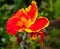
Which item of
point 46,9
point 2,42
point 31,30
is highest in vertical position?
point 31,30

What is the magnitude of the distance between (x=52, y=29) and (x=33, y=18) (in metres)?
1.05

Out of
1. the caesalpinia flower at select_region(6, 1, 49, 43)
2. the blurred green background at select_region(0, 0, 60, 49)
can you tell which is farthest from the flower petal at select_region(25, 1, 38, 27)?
the blurred green background at select_region(0, 0, 60, 49)

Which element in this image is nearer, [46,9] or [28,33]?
[28,33]

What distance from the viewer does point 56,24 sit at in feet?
8.15

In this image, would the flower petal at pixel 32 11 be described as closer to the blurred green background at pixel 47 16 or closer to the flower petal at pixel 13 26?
the flower petal at pixel 13 26

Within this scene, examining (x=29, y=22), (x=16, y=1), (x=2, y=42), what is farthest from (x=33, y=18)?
(x=16, y=1)

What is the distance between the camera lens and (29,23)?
137 cm

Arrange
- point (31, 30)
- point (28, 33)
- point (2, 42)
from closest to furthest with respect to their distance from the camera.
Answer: point (31, 30), point (28, 33), point (2, 42)

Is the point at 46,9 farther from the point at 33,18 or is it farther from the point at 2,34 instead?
the point at 33,18

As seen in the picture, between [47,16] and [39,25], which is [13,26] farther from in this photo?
[47,16]

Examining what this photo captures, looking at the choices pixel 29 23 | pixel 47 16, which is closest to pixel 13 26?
pixel 29 23

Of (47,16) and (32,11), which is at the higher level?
(32,11)

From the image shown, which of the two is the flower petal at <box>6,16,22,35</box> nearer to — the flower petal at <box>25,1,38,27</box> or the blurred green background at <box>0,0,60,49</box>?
the flower petal at <box>25,1,38,27</box>

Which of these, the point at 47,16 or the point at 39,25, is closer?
the point at 39,25
